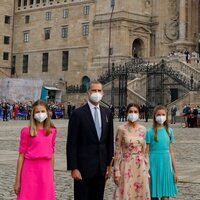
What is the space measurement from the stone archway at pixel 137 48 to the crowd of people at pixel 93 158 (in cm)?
5359

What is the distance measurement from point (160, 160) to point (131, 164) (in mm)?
911

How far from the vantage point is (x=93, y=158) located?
7.21 m

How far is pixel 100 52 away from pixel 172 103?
19.1m

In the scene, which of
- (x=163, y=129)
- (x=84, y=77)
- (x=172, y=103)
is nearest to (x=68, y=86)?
(x=84, y=77)

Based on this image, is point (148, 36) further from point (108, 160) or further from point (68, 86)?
point (108, 160)

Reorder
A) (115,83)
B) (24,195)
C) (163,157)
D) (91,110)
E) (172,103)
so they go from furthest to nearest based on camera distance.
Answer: (115,83) < (172,103) < (163,157) < (91,110) < (24,195)

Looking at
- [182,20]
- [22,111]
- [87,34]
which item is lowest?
[22,111]

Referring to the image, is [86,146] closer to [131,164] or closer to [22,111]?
[131,164]

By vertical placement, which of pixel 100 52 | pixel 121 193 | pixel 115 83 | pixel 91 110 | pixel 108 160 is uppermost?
pixel 100 52

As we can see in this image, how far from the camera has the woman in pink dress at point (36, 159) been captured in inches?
267

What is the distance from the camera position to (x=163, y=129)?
8.58 metres

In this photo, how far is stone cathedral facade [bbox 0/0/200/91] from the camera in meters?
59.5

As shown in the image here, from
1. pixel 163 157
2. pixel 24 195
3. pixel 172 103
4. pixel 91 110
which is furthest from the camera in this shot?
pixel 172 103

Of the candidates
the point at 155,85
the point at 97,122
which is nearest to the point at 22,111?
the point at 155,85
